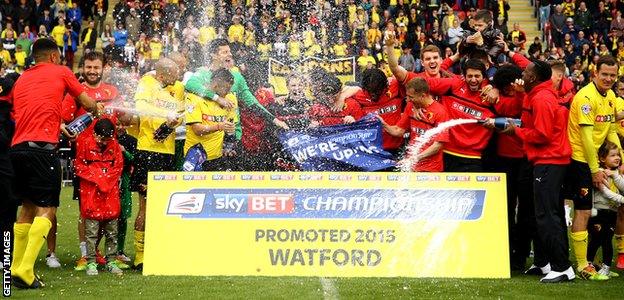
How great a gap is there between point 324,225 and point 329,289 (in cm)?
94

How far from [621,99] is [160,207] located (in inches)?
207

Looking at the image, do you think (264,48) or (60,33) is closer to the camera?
(264,48)

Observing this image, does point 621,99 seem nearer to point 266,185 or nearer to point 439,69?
point 439,69

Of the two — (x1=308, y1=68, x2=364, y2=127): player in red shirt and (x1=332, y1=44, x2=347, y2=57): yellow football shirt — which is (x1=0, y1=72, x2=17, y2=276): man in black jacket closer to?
(x1=308, y1=68, x2=364, y2=127): player in red shirt

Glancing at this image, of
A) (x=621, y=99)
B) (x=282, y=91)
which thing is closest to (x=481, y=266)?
(x=621, y=99)

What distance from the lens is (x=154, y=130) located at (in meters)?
11.4

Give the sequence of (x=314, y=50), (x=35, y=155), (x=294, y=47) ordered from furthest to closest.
A: (x=294, y=47), (x=314, y=50), (x=35, y=155)

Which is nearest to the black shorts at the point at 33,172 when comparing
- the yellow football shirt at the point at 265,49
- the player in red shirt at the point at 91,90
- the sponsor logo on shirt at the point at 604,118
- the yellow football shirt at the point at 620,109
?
the player in red shirt at the point at 91,90

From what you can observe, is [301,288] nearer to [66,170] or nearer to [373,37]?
[66,170]

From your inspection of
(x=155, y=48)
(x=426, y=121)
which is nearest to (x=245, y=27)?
(x=155, y=48)

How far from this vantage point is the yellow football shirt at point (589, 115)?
10.5m

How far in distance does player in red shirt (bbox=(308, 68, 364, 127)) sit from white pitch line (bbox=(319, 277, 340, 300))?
2244 millimetres

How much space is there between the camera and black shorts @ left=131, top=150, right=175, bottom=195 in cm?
1141

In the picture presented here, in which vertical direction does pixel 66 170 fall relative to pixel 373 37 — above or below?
below
